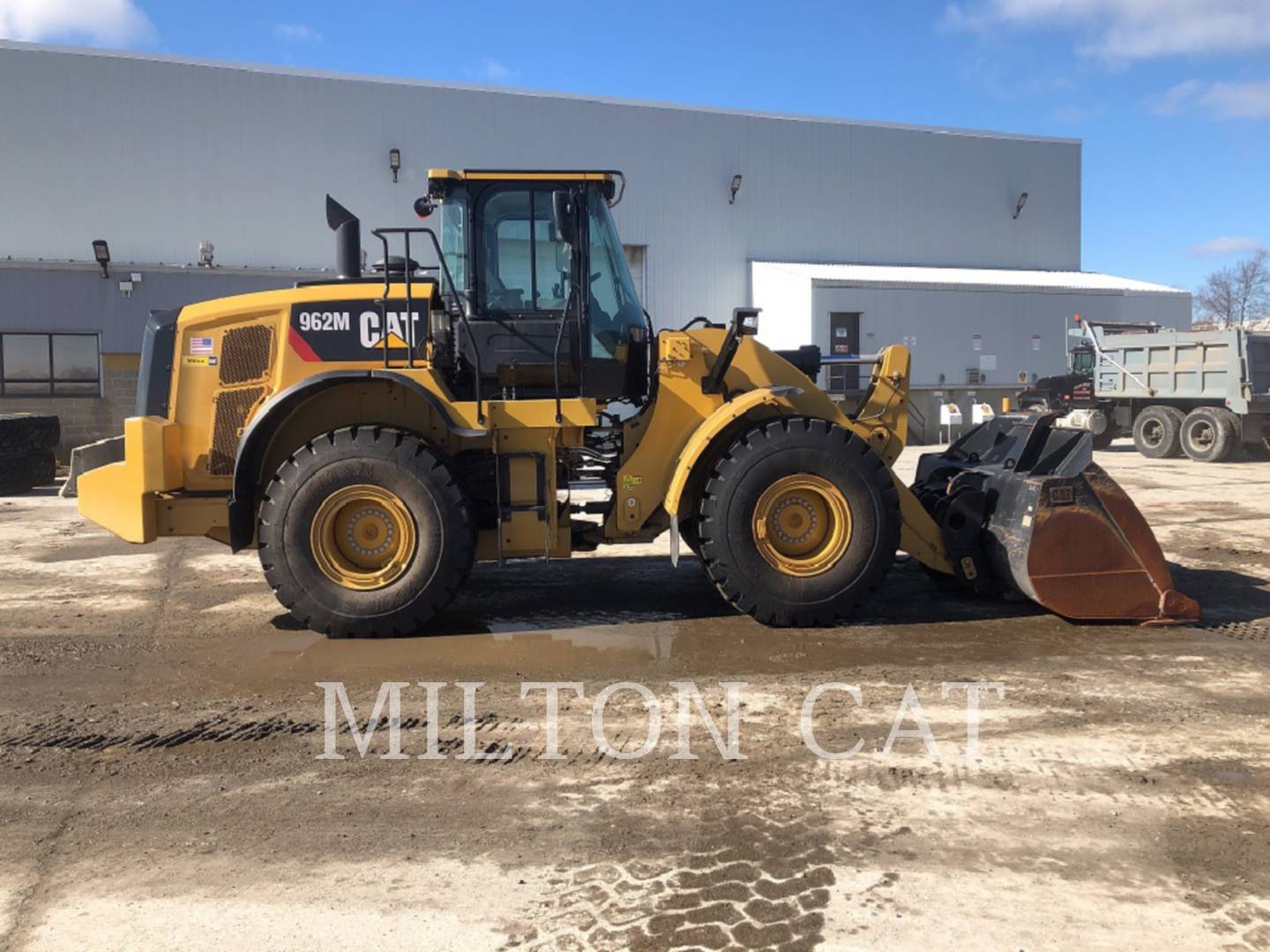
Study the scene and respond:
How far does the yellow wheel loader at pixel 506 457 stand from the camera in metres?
5.86

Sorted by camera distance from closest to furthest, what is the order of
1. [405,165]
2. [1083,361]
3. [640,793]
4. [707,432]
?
1. [640,793]
2. [707,432]
3. [1083,361]
4. [405,165]

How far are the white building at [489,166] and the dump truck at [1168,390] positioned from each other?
338 centimetres

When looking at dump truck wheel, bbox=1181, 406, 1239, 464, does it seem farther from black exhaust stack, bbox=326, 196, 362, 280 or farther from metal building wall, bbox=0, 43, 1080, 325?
black exhaust stack, bbox=326, 196, 362, 280

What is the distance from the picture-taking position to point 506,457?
6148 millimetres

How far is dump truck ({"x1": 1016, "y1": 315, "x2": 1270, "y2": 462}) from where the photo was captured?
686 inches

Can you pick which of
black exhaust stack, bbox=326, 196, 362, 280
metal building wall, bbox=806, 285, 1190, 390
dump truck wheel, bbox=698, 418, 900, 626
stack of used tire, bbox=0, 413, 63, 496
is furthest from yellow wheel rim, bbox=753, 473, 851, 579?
metal building wall, bbox=806, 285, 1190, 390

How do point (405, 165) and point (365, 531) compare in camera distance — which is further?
point (405, 165)

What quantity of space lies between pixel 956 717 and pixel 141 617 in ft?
17.4

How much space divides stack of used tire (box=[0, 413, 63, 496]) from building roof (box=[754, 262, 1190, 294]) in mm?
15363

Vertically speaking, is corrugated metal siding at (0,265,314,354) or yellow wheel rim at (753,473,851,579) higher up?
corrugated metal siding at (0,265,314,354)

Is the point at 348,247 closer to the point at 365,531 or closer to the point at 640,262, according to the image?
the point at 365,531

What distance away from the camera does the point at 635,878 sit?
3.15 metres

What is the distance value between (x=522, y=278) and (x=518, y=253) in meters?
0.15

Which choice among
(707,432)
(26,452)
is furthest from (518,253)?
(26,452)
